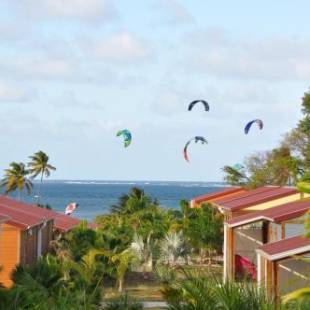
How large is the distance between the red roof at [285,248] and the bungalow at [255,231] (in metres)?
1.45

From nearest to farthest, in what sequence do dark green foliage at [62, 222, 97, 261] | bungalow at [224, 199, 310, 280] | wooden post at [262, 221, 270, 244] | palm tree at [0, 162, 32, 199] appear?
1. bungalow at [224, 199, 310, 280]
2. dark green foliage at [62, 222, 97, 261]
3. wooden post at [262, 221, 270, 244]
4. palm tree at [0, 162, 32, 199]

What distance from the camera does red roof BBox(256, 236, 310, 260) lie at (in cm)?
1711

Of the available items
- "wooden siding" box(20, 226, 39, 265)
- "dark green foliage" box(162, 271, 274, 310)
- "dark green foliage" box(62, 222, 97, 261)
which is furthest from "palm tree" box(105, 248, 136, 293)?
"dark green foliage" box(162, 271, 274, 310)

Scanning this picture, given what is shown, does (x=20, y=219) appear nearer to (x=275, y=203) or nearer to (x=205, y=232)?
(x=275, y=203)

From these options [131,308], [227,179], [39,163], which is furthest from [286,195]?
[39,163]

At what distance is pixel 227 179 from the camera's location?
51.6m

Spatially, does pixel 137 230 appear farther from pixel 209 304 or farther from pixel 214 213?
pixel 209 304

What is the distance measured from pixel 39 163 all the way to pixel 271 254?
2842 inches

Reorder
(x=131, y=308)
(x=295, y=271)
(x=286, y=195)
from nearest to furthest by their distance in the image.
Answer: (x=131, y=308), (x=295, y=271), (x=286, y=195)

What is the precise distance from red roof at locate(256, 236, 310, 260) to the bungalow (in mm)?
A: 1446

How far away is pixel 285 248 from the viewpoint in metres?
17.6

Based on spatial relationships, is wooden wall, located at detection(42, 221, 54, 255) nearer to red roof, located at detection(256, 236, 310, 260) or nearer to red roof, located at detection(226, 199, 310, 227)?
red roof, located at detection(226, 199, 310, 227)

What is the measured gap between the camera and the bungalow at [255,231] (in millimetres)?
23848

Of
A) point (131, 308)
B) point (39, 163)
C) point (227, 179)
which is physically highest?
point (39, 163)
